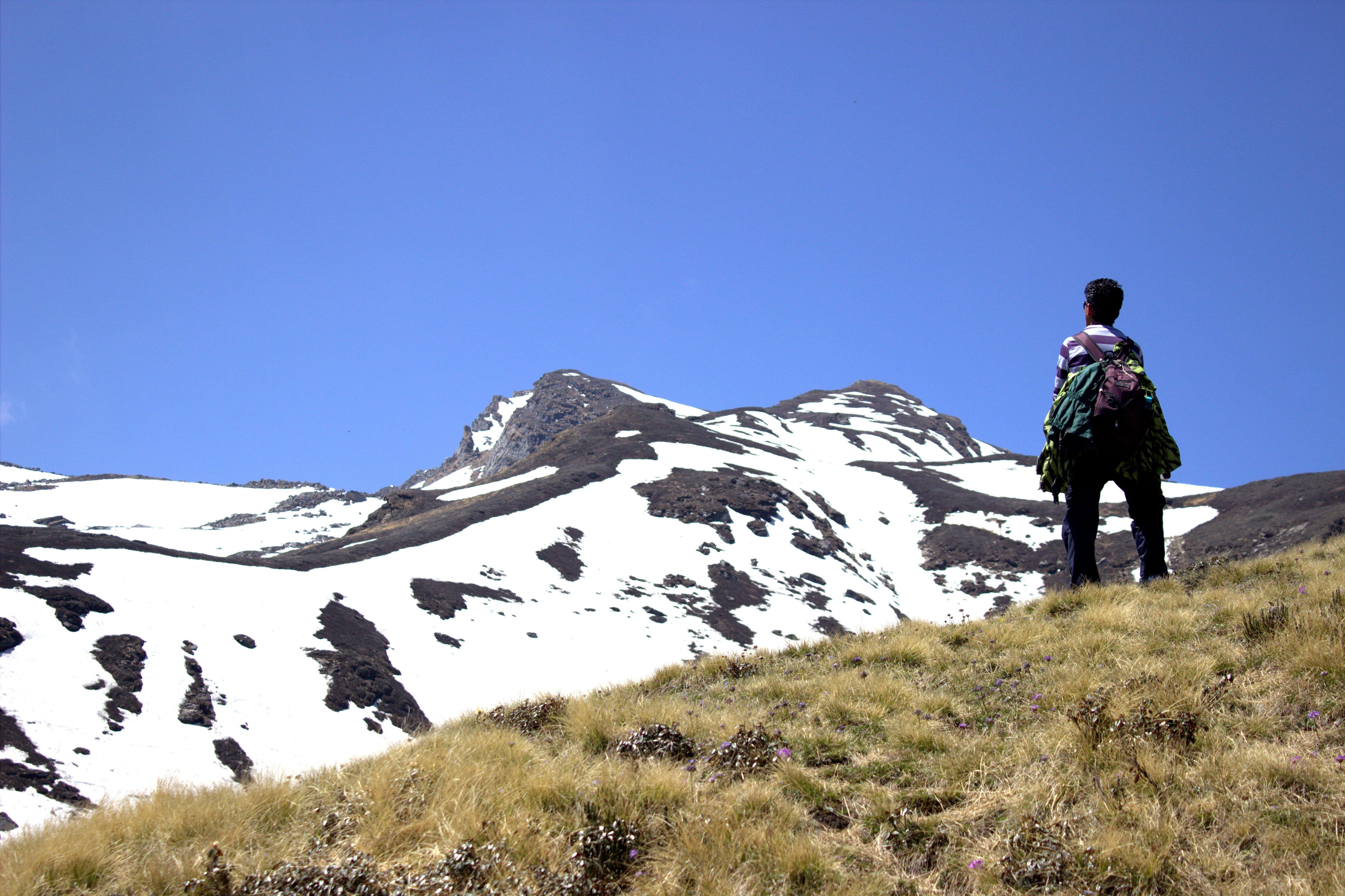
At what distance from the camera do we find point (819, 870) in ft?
11.7

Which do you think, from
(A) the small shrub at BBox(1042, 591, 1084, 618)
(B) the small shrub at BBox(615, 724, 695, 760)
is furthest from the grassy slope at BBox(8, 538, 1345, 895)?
(A) the small shrub at BBox(1042, 591, 1084, 618)

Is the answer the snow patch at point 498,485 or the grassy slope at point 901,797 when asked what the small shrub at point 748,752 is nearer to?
the grassy slope at point 901,797

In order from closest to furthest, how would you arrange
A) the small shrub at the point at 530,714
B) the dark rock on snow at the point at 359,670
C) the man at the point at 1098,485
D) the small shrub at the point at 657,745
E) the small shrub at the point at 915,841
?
the small shrub at the point at 915,841 < the small shrub at the point at 657,745 < the small shrub at the point at 530,714 < the man at the point at 1098,485 < the dark rock on snow at the point at 359,670

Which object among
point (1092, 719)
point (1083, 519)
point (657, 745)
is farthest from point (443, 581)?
point (1092, 719)

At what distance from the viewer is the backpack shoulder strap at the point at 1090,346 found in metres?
7.49

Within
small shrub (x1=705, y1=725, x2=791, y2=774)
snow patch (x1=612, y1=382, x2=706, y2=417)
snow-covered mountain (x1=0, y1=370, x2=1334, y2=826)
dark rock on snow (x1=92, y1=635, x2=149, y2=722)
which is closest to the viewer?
small shrub (x1=705, y1=725, x2=791, y2=774)

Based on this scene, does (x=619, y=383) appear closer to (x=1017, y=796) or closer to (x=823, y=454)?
(x=823, y=454)

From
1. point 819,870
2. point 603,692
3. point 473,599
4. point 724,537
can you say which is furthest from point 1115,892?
point 724,537

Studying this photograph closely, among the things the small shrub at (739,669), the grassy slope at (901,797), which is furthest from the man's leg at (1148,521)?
the small shrub at (739,669)

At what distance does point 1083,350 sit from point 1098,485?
4.68ft

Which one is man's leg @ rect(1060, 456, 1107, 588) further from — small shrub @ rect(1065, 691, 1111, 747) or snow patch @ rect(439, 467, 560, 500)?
snow patch @ rect(439, 467, 560, 500)

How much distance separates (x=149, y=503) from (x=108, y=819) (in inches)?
3640

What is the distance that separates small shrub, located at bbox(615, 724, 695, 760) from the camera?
16.7ft

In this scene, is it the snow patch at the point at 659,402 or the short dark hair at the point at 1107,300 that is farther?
the snow patch at the point at 659,402
